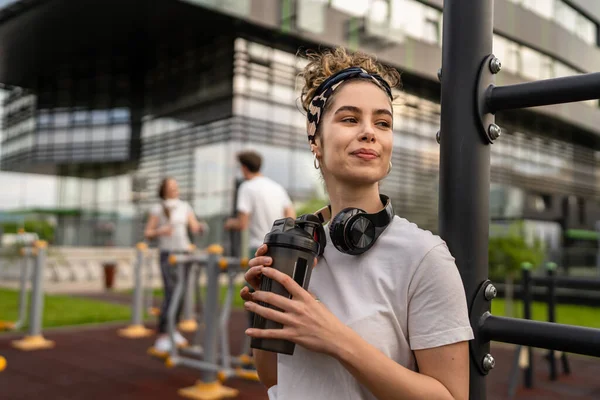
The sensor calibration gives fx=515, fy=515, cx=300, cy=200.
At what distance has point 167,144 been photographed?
800 inches

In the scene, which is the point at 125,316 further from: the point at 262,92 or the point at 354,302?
the point at 262,92

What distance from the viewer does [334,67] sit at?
1.19 metres

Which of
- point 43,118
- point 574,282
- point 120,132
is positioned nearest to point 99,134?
point 120,132

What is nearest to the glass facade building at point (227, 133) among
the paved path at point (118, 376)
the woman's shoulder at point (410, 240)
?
the paved path at point (118, 376)

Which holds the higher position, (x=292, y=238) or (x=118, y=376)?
(x=292, y=238)

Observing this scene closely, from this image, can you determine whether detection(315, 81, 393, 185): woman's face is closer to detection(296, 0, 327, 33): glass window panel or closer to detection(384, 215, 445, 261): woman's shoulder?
detection(384, 215, 445, 261): woman's shoulder

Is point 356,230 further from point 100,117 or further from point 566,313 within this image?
point 100,117

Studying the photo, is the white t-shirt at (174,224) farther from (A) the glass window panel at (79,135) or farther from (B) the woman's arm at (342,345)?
(A) the glass window panel at (79,135)

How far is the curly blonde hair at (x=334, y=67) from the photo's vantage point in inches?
46.3

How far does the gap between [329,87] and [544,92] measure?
1.33 ft

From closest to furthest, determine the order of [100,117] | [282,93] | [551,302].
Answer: [551,302]
[282,93]
[100,117]

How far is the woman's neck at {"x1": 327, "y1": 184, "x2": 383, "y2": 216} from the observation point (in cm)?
105

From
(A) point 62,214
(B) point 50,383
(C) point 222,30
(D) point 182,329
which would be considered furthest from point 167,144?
(B) point 50,383

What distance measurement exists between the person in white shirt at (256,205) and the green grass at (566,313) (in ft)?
20.9
